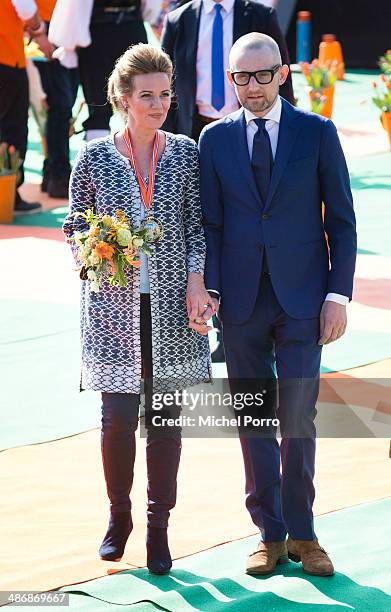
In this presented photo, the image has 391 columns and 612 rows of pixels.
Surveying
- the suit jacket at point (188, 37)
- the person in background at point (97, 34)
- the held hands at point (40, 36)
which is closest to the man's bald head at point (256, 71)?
the suit jacket at point (188, 37)

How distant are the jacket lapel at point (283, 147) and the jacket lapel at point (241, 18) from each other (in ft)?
7.40

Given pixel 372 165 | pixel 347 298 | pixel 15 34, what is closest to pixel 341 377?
pixel 347 298

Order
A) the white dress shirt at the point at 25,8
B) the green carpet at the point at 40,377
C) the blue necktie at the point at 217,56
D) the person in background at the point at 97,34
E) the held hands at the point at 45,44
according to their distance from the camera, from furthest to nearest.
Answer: the held hands at the point at 45,44 → the white dress shirt at the point at 25,8 → the person in background at the point at 97,34 → the blue necktie at the point at 217,56 → the green carpet at the point at 40,377

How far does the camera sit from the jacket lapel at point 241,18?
6.34 meters

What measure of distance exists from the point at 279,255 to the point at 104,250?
1.83 feet

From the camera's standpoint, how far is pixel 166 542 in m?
4.32

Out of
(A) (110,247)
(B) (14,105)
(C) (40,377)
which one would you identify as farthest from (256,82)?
(B) (14,105)

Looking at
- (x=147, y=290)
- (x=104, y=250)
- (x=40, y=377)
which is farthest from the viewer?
(x=40, y=377)

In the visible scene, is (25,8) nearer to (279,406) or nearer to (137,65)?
(137,65)

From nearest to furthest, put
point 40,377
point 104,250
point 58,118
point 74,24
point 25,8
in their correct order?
point 104,250, point 40,377, point 74,24, point 25,8, point 58,118

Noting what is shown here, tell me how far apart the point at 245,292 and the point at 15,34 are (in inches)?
269

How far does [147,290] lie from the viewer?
4234mm

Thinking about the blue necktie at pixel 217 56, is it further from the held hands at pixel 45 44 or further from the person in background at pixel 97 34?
the held hands at pixel 45 44

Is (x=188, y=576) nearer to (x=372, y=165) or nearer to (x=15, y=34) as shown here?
(x=15, y=34)
